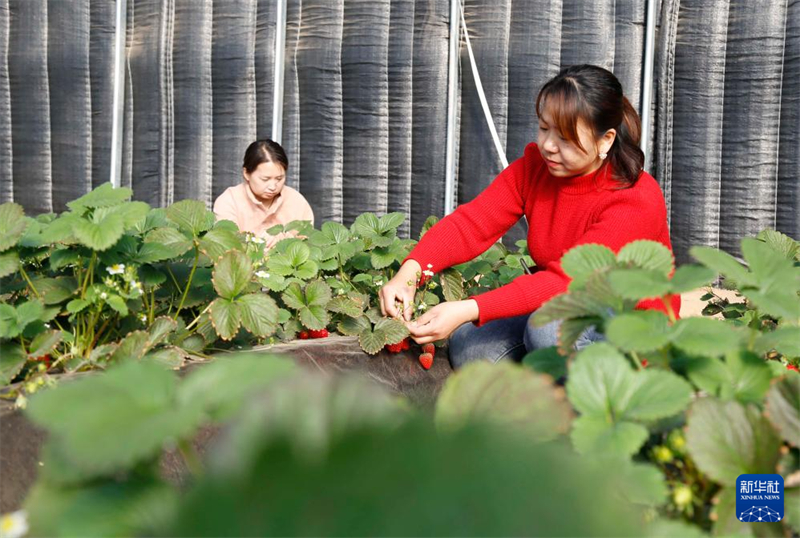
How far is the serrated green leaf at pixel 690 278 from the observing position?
2.82 feet

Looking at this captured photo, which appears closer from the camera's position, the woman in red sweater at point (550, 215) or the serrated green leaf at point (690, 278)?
the serrated green leaf at point (690, 278)

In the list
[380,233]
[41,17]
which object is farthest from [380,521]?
[41,17]

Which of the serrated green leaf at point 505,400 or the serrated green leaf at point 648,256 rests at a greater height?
the serrated green leaf at point 648,256

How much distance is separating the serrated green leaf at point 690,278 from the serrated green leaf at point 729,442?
0.41 ft

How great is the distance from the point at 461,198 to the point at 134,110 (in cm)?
235

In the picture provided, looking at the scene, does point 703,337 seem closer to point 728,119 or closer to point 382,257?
point 382,257

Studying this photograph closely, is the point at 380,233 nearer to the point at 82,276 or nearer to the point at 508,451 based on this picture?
the point at 82,276

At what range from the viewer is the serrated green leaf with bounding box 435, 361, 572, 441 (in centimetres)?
67

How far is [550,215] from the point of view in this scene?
2203 mm

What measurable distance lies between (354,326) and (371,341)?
130 millimetres

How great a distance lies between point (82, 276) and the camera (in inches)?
67.6

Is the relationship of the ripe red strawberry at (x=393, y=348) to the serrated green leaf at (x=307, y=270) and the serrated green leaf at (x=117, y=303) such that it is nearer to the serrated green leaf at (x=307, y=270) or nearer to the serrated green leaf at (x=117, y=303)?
the serrated green leaf at (x=307, y=270)

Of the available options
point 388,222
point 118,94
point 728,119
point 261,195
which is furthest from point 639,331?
point 118,94

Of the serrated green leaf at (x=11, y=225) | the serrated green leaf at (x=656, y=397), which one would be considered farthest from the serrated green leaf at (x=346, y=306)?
the serrated green leaf at (x=656, y=397)
